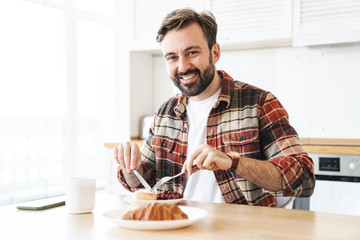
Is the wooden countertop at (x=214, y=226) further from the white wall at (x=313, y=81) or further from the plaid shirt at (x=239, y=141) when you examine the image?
the white wall at (x=313, y=81)

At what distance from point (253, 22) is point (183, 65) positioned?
1.30 meters

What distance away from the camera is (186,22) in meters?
1.74

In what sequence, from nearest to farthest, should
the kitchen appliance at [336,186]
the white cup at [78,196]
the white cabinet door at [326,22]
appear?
the white cup at [78,196] < the kitchen appliance at [336,186] < the white cabinet door at [326,22]

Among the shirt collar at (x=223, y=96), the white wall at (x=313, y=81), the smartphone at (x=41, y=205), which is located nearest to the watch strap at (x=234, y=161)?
the shirt collar at (x=223, y=96)

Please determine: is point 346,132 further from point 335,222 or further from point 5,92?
point 5,92

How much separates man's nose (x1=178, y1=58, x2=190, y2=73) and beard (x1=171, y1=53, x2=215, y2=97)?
2 cm

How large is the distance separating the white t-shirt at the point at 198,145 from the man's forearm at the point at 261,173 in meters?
0.28

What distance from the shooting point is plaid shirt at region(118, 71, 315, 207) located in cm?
144

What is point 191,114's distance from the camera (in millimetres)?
1833

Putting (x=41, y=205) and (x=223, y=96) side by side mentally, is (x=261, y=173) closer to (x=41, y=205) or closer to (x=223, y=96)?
(x=223, y=96)

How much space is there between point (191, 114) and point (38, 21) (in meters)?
1.76

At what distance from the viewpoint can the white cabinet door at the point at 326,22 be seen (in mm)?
2562

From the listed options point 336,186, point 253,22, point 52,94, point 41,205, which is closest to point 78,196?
point 41,205

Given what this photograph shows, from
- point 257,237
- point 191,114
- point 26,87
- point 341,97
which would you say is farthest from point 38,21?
point 257,237
